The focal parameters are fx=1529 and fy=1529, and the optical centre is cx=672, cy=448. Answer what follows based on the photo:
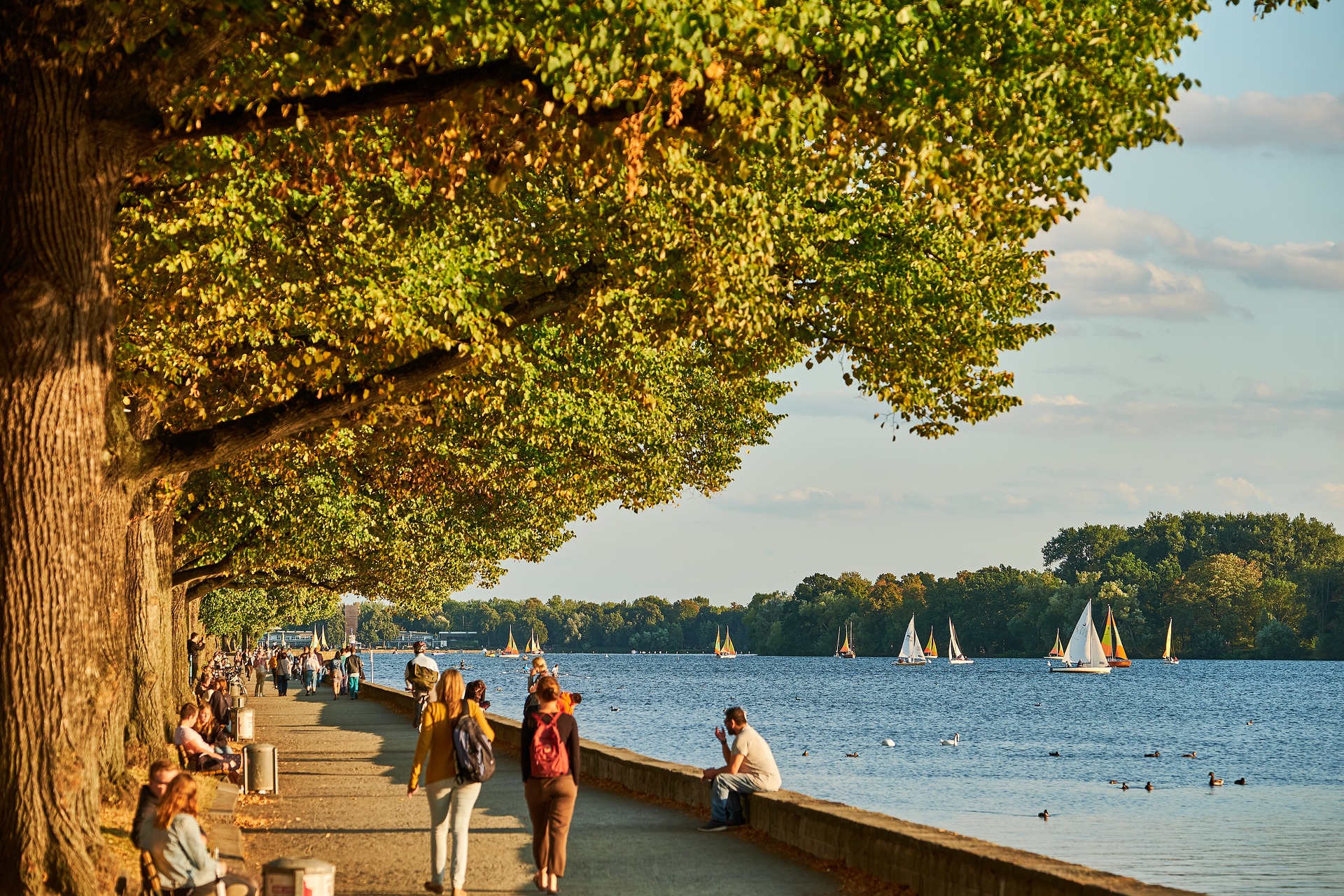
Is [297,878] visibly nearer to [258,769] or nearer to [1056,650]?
[258,769]

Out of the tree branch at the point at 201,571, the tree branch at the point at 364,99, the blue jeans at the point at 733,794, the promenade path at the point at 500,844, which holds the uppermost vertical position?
the tree branch at the point at 364,99

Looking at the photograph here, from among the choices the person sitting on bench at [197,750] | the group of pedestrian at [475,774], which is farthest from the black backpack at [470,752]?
the person sitting on bench at [197,750]

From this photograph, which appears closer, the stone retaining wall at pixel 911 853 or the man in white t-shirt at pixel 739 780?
the stone retaining wall at pixel 911 853

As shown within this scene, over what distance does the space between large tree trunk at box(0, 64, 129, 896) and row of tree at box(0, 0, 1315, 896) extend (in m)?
0.02

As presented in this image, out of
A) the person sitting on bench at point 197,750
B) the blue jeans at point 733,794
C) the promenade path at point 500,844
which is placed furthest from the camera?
the person sitting on bench at point 197,750

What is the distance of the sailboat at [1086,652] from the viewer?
448 feet

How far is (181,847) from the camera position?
9.12 metres

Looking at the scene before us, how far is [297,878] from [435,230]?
7.02 m

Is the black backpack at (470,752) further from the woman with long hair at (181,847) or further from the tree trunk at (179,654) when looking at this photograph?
the tree trunk at (179,654)

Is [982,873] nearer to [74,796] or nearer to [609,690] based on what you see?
[74,796]

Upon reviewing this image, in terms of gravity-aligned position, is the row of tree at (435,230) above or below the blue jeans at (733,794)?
above

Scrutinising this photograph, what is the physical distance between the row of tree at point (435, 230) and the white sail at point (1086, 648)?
400 feet

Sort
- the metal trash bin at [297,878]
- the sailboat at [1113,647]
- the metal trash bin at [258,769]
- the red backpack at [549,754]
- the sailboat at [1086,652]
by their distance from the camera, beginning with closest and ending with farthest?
1. the metal trash bin at [297,878]
2. the red backpack at [549,754]
3. the metal trash bin at [258,769]
4. the sailboat at [1086,652]
5. the sailboat at [1113,647]

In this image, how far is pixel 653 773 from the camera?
1741 centimetres
